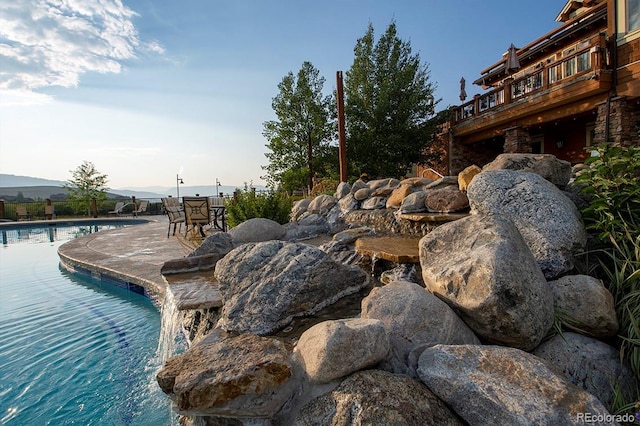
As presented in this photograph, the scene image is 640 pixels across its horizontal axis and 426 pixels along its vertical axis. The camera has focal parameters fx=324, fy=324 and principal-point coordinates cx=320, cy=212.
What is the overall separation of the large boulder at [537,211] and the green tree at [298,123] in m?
13.1

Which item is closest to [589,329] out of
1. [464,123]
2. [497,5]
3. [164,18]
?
[164,18]

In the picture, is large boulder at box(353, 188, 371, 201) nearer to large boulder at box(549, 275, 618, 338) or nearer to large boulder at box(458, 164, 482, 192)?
large boulder at box(458, 164, 482, 192)

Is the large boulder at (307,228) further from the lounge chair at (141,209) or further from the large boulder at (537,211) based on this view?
the lounge chair at (141,209)

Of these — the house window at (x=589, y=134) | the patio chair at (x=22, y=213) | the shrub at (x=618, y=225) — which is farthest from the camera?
the patio chair at (x=22, y=213)

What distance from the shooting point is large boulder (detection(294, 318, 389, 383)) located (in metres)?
1.42

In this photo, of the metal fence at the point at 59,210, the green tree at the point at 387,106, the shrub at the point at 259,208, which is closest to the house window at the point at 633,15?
the green tree at the point at 387,106

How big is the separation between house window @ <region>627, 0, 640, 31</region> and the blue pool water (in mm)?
12112

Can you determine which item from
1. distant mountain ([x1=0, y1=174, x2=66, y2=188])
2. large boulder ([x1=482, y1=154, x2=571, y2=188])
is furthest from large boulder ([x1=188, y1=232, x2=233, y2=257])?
distant mountain ([x1=0, y1=174, x2=66, y2=188])

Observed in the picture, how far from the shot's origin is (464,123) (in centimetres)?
1369

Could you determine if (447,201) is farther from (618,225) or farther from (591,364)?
(591,364)

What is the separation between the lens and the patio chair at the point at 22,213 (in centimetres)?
1830

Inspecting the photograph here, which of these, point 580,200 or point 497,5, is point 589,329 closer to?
point 580,200

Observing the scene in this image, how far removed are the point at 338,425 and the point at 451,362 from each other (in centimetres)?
56

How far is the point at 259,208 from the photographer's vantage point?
20.9 feet
